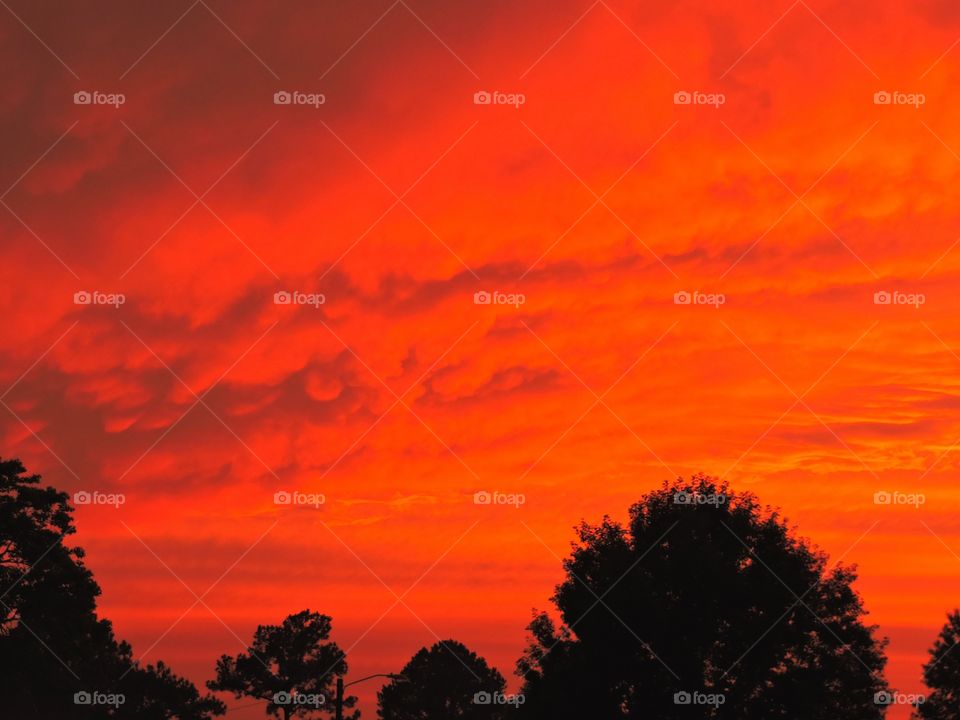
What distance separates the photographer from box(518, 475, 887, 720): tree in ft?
189

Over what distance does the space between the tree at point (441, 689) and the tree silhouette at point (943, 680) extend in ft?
213

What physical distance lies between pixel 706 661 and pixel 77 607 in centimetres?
3410

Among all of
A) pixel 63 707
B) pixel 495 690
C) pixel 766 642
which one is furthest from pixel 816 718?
pixel 495 690

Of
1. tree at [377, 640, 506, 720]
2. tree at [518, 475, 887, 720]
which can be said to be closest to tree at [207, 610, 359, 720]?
tree at [377, 640, 506, 720]

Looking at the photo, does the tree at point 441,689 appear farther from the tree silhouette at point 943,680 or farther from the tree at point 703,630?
the tree at point 703,630

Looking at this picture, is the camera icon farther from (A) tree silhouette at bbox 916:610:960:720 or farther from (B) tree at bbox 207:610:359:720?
(B) tree at bbox 207:610:359:720

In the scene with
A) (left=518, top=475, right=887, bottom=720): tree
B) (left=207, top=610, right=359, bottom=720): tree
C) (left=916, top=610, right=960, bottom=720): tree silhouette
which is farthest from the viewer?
(left=207, top=610, right=359, bottom=720): tree

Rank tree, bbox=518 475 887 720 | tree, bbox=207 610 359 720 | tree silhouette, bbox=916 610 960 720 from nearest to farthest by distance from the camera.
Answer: tree, bbox=518 475 887 720 → tree silhouette, bbox=916 610 960 720 → tree, bbox=207 610 359 720

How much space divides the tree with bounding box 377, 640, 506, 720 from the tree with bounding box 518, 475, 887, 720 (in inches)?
3710

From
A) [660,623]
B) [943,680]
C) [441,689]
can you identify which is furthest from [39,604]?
[441,689]

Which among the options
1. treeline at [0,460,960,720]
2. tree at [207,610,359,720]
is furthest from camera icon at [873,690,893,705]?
tree at [207,610,359,720]

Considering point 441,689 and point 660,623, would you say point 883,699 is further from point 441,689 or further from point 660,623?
point 441,689

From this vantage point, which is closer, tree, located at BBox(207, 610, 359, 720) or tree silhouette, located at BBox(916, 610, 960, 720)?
tree silhouette, located at BBox(916, 610, 960, 720)

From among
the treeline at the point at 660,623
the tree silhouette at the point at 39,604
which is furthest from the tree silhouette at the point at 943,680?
the tree silhouette at the point at 39,604
